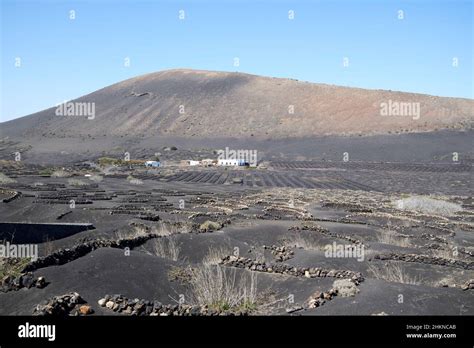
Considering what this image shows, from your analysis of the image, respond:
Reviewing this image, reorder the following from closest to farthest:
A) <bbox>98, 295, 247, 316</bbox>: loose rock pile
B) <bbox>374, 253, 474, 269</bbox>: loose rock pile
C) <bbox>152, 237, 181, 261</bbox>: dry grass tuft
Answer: <bbox>98, 295, 247, 316</bbox>: loose rock pile < <bbox>374, 253, 474, 269</bbox>: loose rock pile < <bbox>152, 237, 181, 261</bbox>: dry grass tuft

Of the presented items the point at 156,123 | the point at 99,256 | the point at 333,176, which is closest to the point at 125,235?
the point at 99,256

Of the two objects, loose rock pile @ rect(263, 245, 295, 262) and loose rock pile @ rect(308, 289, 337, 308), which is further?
loose rock pile @ rect(263, 245, 295, 262)

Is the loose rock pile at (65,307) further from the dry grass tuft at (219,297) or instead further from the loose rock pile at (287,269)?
the loose rock pile at (287,269)

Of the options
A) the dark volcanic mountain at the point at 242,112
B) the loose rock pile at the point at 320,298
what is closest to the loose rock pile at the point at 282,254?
the loose rock pile at the point at 320,298

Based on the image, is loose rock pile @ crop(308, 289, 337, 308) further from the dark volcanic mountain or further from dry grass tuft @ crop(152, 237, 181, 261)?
the dark volcanic mountain

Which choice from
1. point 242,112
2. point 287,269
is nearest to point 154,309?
point 287,269

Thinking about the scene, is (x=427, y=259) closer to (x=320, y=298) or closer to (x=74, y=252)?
(x=320, y=298)

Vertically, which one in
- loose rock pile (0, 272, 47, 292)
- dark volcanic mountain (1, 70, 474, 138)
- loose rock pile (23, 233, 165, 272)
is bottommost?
loose rock pile (0, 272, 47, 292)

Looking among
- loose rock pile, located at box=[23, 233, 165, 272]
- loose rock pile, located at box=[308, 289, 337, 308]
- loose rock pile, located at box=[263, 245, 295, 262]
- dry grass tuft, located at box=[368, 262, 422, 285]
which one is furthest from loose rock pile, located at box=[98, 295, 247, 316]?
loose rock pile, located at box=[263, 245, 295, 262]
